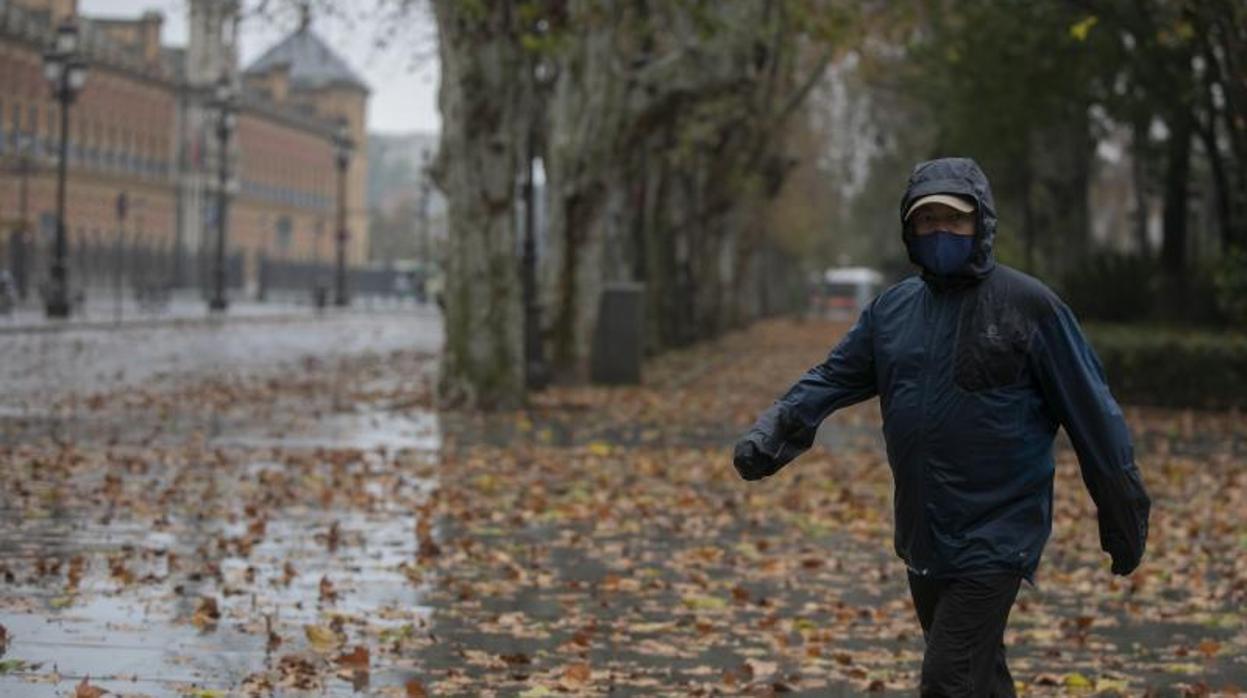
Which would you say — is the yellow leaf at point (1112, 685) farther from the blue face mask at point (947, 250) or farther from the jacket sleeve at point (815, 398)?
the blue face mask at point (947, 250)

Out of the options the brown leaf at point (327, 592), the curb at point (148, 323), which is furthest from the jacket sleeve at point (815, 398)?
the curb at point (148, 323)

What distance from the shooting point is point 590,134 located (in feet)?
97.6

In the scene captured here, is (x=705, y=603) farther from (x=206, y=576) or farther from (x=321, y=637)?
(x=206, y=576)

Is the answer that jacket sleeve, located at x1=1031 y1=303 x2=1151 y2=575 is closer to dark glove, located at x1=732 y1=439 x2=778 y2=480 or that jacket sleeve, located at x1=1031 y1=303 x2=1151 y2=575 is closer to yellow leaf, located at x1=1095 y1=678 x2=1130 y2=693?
dark glove, located at x1=732 y1=439 x2=778 y2=480

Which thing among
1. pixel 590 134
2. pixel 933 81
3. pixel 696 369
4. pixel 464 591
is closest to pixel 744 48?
pixel 590 134

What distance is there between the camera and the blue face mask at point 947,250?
19.0ft

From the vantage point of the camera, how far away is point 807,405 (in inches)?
242

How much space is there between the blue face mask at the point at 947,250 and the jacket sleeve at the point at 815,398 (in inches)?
13.1

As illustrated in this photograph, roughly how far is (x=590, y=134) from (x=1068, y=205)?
16806 mm

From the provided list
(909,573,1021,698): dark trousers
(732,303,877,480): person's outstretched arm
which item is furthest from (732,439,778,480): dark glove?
(909,573,1021,698): dark trousers

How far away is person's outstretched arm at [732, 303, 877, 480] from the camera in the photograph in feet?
19.9

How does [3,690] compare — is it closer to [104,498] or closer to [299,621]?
[299,621]

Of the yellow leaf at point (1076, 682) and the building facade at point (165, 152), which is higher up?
the building facade at point (165, 152)

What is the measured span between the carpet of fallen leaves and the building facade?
34.1 meters
